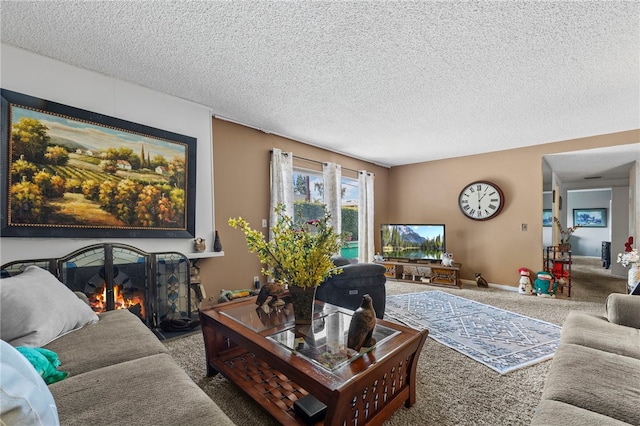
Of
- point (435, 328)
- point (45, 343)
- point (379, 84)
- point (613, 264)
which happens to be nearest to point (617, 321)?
point (435, 328)

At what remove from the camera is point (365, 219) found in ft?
18.5

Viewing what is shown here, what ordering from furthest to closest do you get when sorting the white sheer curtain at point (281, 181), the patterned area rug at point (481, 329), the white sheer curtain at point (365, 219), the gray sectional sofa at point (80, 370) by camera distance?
the white sheer curtain at point (365, 219) < the white sheer curtain at point (281, 181) < the patterned area rug at point (481, 329) < the gray sectional sofa at point (80, 370)

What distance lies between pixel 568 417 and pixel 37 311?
247cm

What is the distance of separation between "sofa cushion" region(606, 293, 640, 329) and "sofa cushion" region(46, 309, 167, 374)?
2.88 m

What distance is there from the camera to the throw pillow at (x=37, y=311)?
4.58 ft

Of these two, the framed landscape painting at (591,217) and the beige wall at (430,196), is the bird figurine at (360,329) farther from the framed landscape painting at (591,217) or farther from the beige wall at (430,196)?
the framed landscape painting at (591,217)

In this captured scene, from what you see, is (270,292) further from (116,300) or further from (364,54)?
(364,54)

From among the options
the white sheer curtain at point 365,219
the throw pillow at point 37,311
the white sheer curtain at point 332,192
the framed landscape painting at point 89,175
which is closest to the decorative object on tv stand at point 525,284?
the white sheer curtain at point 365,219

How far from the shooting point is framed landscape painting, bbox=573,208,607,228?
29.3 ft

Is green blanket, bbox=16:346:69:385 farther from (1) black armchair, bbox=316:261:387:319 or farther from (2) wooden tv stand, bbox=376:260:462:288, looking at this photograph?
(2) wooden tv stand, bbox=376:260:462:288

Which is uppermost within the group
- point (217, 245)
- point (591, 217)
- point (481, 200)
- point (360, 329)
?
point (481, 200)

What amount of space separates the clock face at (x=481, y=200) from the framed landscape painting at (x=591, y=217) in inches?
273

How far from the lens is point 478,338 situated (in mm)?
2645

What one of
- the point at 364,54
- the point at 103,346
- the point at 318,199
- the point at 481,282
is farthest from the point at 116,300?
the point at 481,282
